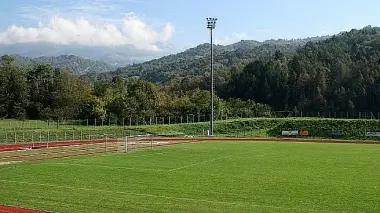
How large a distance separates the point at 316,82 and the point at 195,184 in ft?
306

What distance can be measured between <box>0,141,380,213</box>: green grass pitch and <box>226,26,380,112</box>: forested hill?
236 feet

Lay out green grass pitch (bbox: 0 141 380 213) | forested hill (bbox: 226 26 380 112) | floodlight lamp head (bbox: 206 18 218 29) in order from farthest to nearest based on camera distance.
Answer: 1. forested hill (bbox: 226 26 380 112)
2. floodlight lamp head (bbox: 206 18 218 29)
3. green grass pitch (bbox: 0 141 380 213)

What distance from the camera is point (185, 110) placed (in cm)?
9188

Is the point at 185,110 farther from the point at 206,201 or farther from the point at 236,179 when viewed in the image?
the point at 206,201

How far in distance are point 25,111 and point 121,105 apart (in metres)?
18.1

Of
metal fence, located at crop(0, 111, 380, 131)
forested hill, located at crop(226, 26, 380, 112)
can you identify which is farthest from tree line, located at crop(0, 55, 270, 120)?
forested hill, located at crop(226, 26, 380, 112)

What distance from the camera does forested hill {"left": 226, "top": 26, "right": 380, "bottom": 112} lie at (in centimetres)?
10231

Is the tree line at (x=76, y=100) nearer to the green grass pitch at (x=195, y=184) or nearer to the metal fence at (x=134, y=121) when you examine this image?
the metal fence at (x=134, y=121)

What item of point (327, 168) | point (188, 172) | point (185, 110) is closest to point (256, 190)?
point (188, 172)

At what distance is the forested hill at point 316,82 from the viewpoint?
10231 cm

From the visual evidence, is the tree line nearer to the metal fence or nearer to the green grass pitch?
the metal fence

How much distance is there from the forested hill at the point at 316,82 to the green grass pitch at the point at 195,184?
7206cm

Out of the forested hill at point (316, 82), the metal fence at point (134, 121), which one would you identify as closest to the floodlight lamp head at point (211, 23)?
the metal fence at point (134, 121)

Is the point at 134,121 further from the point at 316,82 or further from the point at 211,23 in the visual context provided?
the point at 316,82
